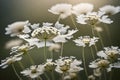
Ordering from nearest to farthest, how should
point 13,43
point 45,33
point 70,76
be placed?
point 45,33, point 70,76, point 13,43

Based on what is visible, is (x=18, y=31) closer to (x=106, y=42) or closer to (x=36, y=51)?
(x=36, y=51)

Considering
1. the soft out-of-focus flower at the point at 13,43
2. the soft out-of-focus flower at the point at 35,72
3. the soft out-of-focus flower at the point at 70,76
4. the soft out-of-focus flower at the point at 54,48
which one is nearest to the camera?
the soft out-of-focus flower at the point at 35,72

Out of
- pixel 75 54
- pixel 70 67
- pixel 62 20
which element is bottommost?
pixel 70 67

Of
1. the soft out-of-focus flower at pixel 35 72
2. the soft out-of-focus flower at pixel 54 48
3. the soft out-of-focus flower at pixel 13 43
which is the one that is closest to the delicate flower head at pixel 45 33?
the soft out-of-focus flower at pixel 35 72

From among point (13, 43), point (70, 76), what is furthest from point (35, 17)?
point (70, 76)

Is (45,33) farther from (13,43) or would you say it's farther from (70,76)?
(13,43)

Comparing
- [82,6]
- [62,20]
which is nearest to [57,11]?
[82,6]

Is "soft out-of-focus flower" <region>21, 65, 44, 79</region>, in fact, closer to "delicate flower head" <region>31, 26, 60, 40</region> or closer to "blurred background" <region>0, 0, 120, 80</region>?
"delicate flower head" <region>31, 26, 60, 40</region>

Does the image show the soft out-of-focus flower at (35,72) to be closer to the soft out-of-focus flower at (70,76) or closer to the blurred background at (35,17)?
the soft out-of-focus flower at (70,76)

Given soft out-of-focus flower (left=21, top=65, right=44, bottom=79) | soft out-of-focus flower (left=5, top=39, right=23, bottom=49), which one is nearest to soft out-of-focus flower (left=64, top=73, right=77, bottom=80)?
soft out-of-focus flower (left=21, top=65, right=44, bottom=79)
